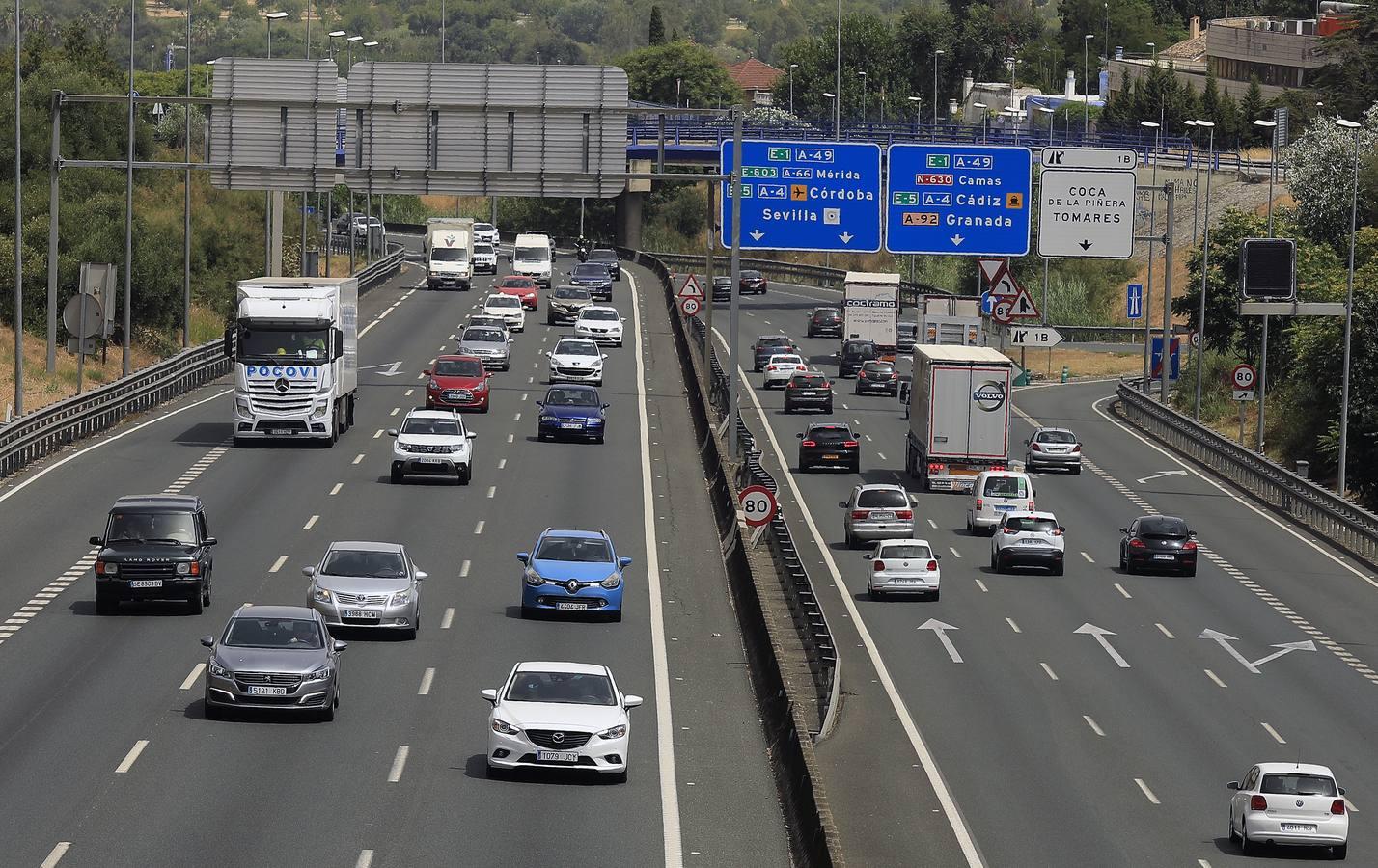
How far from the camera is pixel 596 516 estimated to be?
145ft

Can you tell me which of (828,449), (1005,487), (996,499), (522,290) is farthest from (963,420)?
(522,290)

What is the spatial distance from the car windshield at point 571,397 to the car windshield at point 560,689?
31316 millimetres

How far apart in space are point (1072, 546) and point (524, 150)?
56.7 ft

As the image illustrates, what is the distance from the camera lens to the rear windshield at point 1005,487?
5138cm

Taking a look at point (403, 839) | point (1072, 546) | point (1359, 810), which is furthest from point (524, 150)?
point (403, 839)

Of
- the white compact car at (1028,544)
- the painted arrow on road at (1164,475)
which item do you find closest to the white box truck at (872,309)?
the painted arrow on road at (1164,475)

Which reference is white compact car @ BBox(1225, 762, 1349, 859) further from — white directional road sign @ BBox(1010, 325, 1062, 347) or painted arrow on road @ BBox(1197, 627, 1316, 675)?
white directional road sign @ BBox(1010, 325, 1062, 347)

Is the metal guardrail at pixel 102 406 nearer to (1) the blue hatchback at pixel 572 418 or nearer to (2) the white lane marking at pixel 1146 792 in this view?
(1) the blue hatchback at pixel 572 418

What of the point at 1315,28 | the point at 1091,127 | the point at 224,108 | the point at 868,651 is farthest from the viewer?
the point at 1315,28

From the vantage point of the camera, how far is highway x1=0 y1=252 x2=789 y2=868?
2159cm

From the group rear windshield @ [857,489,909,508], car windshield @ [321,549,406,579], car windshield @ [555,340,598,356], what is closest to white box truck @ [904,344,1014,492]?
rear windshield @ [857,489,909,508]

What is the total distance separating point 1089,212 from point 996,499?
17.4m

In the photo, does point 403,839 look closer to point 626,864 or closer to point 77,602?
point 626,864

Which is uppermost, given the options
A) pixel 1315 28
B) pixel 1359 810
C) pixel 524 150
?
pixel 1315 28
